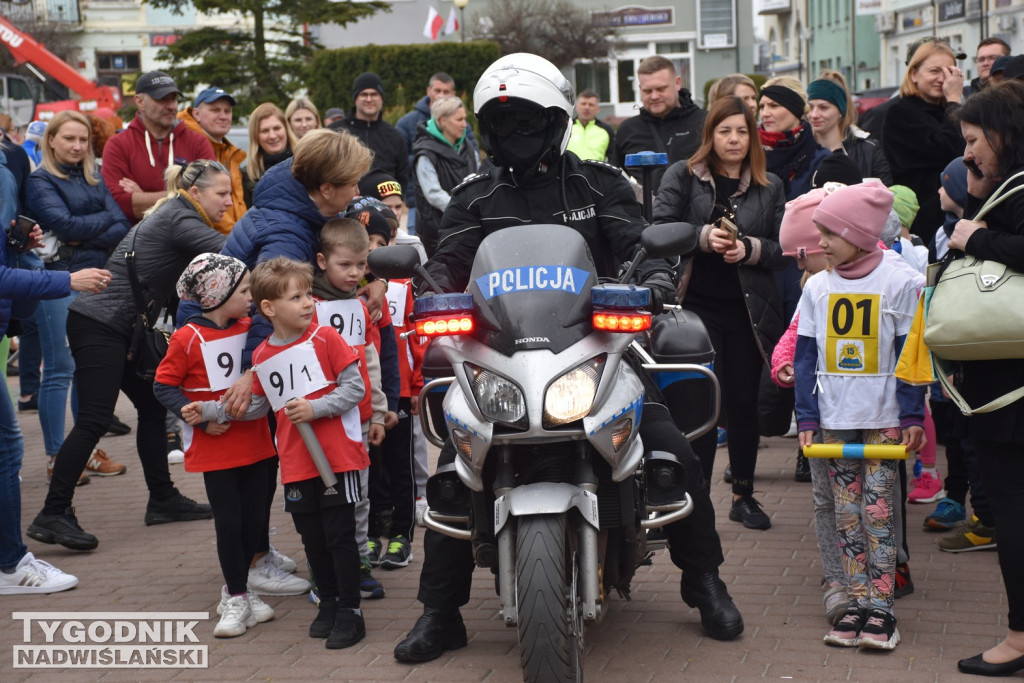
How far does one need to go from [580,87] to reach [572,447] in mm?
52697

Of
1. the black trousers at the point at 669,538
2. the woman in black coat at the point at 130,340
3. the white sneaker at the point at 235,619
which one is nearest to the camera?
the black trousers at the point at 669,538

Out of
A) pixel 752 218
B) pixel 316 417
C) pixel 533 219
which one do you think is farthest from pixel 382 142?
pixel 533 219

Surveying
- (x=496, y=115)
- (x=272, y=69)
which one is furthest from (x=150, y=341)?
(x=272, y=69)

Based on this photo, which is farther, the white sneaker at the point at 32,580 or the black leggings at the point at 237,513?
the white sneaker at the point at 32,580

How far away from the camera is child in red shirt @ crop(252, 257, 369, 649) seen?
17.2ft

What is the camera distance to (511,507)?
4.23m

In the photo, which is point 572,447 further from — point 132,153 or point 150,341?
point 132,153

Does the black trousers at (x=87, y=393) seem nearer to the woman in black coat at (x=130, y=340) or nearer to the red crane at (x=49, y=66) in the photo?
the woman in black coat at (x=130, y=340)

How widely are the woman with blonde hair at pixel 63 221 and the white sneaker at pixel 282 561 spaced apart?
235 cm

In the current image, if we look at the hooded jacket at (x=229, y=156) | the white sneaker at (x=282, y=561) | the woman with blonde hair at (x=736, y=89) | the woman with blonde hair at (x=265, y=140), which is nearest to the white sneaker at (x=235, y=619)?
the white sneaker at (x=282, y=561)

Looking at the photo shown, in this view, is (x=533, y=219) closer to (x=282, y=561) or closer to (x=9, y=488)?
(x=282, y=561)

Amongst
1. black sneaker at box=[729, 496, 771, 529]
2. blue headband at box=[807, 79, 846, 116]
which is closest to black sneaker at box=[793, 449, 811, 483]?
black sneaker at box=[729, 496, 771, 529]

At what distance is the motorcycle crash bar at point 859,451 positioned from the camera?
197 inches

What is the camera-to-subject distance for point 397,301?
21.9ft
